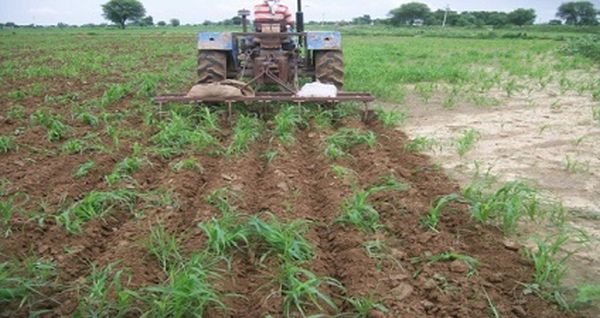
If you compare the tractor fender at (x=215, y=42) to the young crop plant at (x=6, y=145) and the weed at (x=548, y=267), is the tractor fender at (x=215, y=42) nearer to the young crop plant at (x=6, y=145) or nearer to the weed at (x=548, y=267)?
the young crop plant at (x=6, y=145)

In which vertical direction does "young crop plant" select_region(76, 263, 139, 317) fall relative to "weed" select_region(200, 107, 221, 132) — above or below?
below

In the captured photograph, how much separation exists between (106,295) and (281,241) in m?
0.99

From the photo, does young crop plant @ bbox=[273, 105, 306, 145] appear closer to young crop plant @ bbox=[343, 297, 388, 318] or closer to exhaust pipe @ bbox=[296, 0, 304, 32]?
exhaust pipe @ bbox=[296, 0, 304, 32]

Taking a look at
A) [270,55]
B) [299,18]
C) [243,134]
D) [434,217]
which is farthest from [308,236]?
[299,18]

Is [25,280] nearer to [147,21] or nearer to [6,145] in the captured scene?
[6,145]

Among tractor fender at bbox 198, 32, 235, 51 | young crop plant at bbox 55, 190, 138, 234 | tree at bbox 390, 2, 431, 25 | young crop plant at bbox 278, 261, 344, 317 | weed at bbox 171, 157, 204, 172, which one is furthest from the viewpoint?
tree at bbox 390, 2, 431, 25

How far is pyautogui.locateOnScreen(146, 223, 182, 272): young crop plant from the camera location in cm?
257

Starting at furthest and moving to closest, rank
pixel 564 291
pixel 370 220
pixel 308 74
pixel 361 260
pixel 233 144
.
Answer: pixel 308 74 → pixel 233 144 → pixel 370 220 → pixel 361 260 → pixel 564 291

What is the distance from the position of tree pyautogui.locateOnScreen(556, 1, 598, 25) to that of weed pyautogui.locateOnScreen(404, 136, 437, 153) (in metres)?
67.6

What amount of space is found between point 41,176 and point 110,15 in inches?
2717

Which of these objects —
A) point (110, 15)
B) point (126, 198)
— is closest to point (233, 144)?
point (126, 198)

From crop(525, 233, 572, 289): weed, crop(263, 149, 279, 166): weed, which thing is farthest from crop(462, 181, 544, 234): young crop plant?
crop(263, 149, 279, 166): weed

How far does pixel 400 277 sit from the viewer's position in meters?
2.47

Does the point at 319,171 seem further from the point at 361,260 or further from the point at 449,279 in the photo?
the point at 449,279
